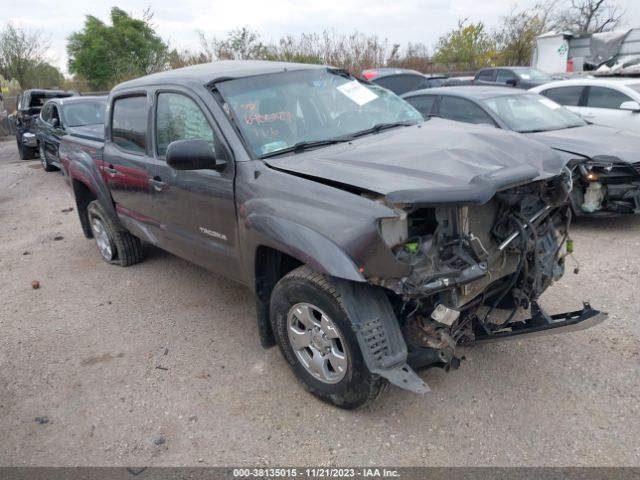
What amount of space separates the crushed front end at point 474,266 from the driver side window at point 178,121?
165 cm

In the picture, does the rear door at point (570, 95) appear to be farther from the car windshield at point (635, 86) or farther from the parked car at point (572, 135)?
the parked car at point (572, 135)

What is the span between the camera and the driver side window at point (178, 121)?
11.6ft

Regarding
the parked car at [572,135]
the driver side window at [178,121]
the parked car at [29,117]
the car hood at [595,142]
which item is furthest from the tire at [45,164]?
the car hood at [595,142]

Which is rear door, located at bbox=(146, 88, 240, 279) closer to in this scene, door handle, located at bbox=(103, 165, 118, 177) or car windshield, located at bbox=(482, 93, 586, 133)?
door handle, located at bbox=(103, 165, 118, 177)

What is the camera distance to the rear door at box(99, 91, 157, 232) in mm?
4203

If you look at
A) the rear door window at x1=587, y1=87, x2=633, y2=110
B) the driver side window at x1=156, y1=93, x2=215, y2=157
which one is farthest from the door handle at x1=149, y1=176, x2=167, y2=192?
the rear door window at x1=587, y1=87, x2=633, y2=110

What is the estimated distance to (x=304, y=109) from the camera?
11.9 feet

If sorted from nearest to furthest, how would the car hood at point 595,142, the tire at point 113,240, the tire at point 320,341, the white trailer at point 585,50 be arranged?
the tire at point 320,341
the tire at point 113,240
the car hood at point 595,142
the white trailer at point 585,50

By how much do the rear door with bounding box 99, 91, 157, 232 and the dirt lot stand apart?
31.0 inches

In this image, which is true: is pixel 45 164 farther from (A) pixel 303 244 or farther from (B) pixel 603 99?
(B) pixel 603 99

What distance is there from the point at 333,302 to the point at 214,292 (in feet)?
7.65

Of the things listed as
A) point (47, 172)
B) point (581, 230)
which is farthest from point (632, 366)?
point (47, 172)

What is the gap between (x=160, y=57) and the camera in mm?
24828

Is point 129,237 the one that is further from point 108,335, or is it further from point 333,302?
point 333,302
